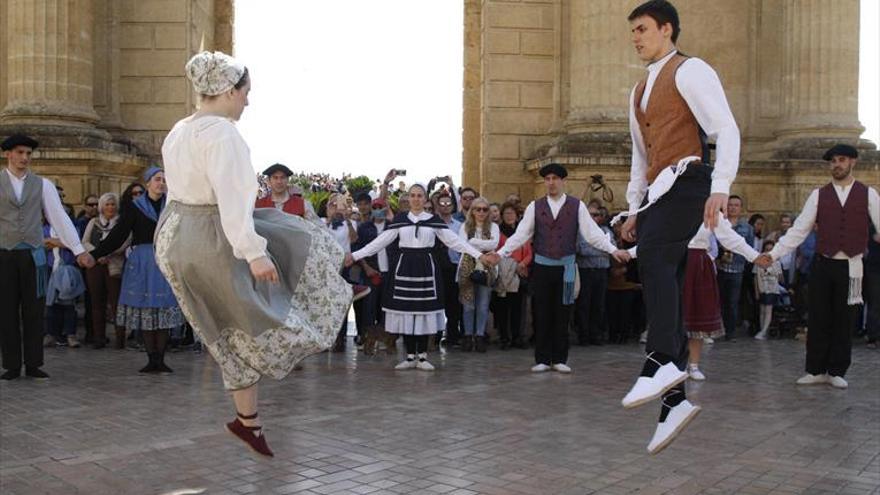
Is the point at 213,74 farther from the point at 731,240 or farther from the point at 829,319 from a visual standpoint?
the point at 829,319

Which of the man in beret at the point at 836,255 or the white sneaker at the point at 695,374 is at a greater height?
the man in beret at the point at 836,255

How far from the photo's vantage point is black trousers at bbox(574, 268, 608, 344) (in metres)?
12.5

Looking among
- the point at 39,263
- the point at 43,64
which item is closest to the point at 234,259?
the point at 39,263

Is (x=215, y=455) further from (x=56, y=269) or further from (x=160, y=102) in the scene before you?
(x=160, y=102)

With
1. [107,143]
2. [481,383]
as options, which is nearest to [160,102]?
[107,143]

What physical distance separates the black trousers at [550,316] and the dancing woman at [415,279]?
70 centimetres

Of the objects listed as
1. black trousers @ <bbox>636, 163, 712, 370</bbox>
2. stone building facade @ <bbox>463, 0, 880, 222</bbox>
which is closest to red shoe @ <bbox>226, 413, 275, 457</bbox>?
black trousers @ <bbox>636, 163, 712, 370</bbox>

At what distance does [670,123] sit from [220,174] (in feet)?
6.80

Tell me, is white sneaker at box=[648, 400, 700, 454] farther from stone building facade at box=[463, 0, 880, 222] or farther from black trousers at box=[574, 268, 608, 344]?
stone building facade at box=[463, 0, 880, 222]

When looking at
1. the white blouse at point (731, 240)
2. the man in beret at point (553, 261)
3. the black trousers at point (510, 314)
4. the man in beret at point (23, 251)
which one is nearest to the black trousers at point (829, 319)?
the man in beret at point (553, 261)

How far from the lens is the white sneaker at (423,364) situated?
10.3m

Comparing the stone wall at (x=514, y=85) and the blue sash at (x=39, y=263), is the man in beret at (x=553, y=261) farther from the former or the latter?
the stone wall at (x=514, y=85)

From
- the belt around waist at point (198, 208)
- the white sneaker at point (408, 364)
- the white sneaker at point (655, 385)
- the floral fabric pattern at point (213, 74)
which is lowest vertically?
the white sneaker at point (408, 364)

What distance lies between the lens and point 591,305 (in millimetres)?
12773
